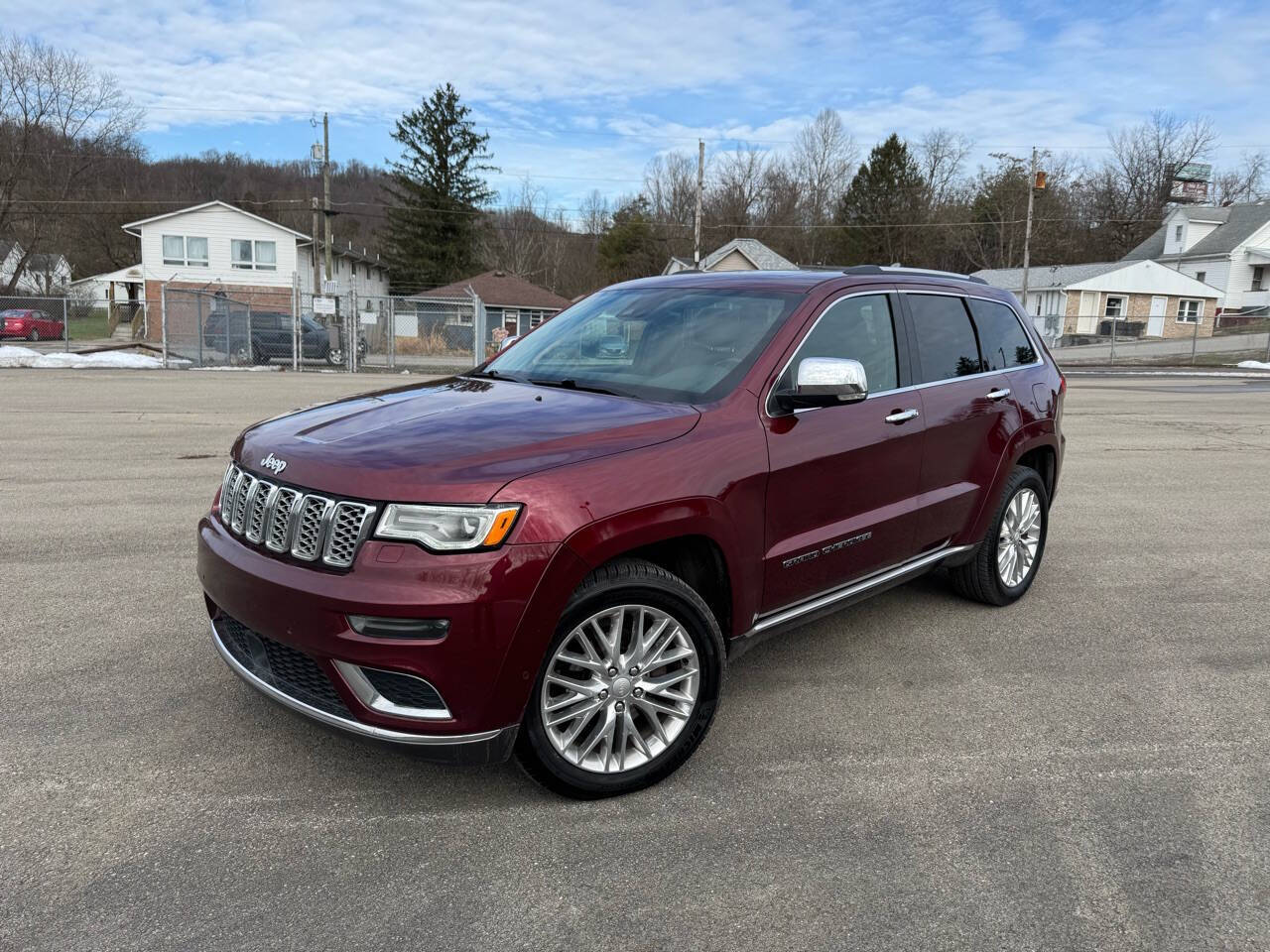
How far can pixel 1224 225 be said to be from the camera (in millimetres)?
60500

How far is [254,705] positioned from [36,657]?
4.08 ft

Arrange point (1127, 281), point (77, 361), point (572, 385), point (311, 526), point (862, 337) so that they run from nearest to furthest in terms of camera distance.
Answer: point (311, 526), point (572, 385), point (862, 337), point (77, 361), point (1127, 281)

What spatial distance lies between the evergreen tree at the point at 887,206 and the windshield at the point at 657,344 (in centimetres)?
6692

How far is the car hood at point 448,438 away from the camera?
2777 millimetres

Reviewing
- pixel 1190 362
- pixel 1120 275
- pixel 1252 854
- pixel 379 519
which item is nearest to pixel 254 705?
pixel 379 519

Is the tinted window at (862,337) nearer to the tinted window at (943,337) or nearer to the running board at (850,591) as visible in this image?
the tinted window at (943,337)

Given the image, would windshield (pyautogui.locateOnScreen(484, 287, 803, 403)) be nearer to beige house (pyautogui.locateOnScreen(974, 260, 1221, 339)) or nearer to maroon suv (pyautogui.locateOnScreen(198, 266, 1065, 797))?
maroon suv (pyautogui.locateOnScreen(198, 266, 1065, 797))

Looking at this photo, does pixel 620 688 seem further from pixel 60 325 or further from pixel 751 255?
pixel 751 255

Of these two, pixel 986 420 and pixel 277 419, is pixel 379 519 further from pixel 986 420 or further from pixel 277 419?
pixel 986 420

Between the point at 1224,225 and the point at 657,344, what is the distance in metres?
70.7

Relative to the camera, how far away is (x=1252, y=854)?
2.87 metres

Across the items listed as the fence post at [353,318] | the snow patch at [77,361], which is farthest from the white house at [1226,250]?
the snow patch at [77,361]

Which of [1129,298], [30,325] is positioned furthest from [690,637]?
[1129,298]

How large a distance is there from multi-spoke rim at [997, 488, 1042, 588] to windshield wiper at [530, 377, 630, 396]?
102 inches
